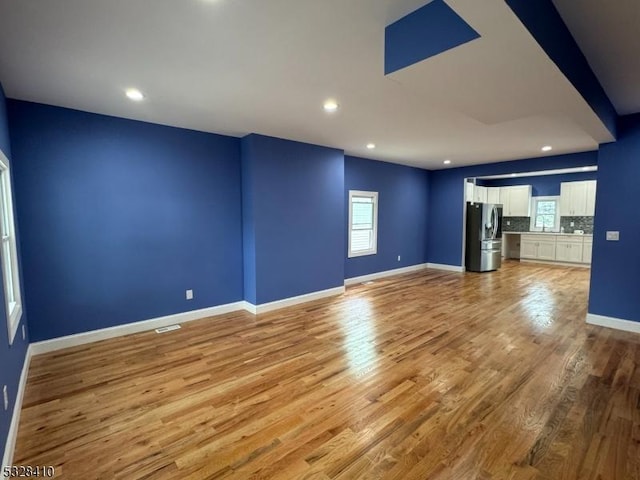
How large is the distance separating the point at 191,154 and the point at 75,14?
7.90 feet

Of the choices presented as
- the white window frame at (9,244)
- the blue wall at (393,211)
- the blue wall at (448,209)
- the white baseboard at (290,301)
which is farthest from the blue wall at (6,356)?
the blue wall at (448,209)

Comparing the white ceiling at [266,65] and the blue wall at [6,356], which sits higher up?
the white ceiling at [266,65]

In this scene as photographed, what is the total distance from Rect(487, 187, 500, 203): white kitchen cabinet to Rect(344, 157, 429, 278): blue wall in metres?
2.22

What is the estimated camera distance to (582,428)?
2.07m

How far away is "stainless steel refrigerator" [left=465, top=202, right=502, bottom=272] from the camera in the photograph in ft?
24.1

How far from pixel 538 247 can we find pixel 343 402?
874cm

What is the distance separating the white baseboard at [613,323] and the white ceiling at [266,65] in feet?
7.35

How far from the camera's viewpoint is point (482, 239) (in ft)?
24.1

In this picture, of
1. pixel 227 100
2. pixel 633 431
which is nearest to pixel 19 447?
pixel 227 100

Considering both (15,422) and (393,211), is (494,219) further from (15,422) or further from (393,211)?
(15,422)

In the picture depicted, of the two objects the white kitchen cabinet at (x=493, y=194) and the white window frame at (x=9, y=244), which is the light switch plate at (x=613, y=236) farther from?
the white window frame at (x=9, y=244)

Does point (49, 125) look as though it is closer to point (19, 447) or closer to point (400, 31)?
point (19, 447)

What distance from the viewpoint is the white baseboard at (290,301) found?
14.9ft

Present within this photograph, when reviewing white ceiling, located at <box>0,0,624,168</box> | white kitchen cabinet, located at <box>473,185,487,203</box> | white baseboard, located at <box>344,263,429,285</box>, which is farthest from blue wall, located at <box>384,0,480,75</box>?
white kitchen cabinet, located at <box>473,185,487,203</box>
